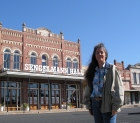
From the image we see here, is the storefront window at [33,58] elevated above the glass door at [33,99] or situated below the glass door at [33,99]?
above

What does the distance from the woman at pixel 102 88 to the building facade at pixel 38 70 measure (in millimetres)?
18945

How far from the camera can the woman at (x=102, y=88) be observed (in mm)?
3061

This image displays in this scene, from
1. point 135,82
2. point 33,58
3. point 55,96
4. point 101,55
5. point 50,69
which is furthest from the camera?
point 135,82

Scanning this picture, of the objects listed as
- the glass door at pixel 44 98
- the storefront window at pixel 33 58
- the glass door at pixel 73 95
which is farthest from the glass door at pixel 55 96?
the storefront window at pixel 33 58

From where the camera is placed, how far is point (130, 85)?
127 feet

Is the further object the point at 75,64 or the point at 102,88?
the point at 75,64

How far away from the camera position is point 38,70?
25359 mm

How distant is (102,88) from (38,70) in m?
22.5

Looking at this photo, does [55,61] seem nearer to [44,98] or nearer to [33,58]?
[33,58]

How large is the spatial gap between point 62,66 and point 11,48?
699 centimetres

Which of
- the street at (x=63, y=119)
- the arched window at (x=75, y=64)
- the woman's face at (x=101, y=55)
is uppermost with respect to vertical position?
the arched window at (x=75, y=64)

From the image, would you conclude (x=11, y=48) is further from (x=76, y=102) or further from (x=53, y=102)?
(x=76, y=102)

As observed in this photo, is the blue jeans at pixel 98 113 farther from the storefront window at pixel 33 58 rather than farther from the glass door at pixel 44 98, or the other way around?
the storefront window at pixel 33 58

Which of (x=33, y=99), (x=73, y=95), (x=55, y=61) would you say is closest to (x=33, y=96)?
(x=33, y=99)
